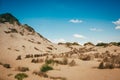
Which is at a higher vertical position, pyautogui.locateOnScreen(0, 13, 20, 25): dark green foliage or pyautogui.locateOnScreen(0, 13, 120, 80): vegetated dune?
pyautogui.locateOnScreen(0, 13, 20, 25): dark green foliage

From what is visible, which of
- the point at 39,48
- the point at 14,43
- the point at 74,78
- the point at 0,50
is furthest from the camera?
the point at 39,48

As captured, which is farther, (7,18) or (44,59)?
(7,18)

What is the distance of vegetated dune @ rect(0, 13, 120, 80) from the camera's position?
14289mm

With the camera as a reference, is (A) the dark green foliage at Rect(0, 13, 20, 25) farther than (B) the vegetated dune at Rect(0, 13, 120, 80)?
Yes

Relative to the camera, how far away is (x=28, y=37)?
45406 millimetres

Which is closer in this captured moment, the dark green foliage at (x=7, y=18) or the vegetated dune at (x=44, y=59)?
the vegetated dune at (x=44, y=59)

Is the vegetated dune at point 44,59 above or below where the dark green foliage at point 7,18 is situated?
below

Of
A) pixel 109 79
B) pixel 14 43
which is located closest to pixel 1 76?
pixel 109 79

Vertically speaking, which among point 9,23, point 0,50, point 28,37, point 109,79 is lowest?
point 109,79

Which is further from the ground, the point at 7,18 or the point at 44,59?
the point at 7,18

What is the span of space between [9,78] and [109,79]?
6843 millimetres

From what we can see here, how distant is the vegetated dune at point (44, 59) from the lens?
1429cm

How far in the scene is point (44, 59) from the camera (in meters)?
24.6

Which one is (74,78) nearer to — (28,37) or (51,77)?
(51,77)
